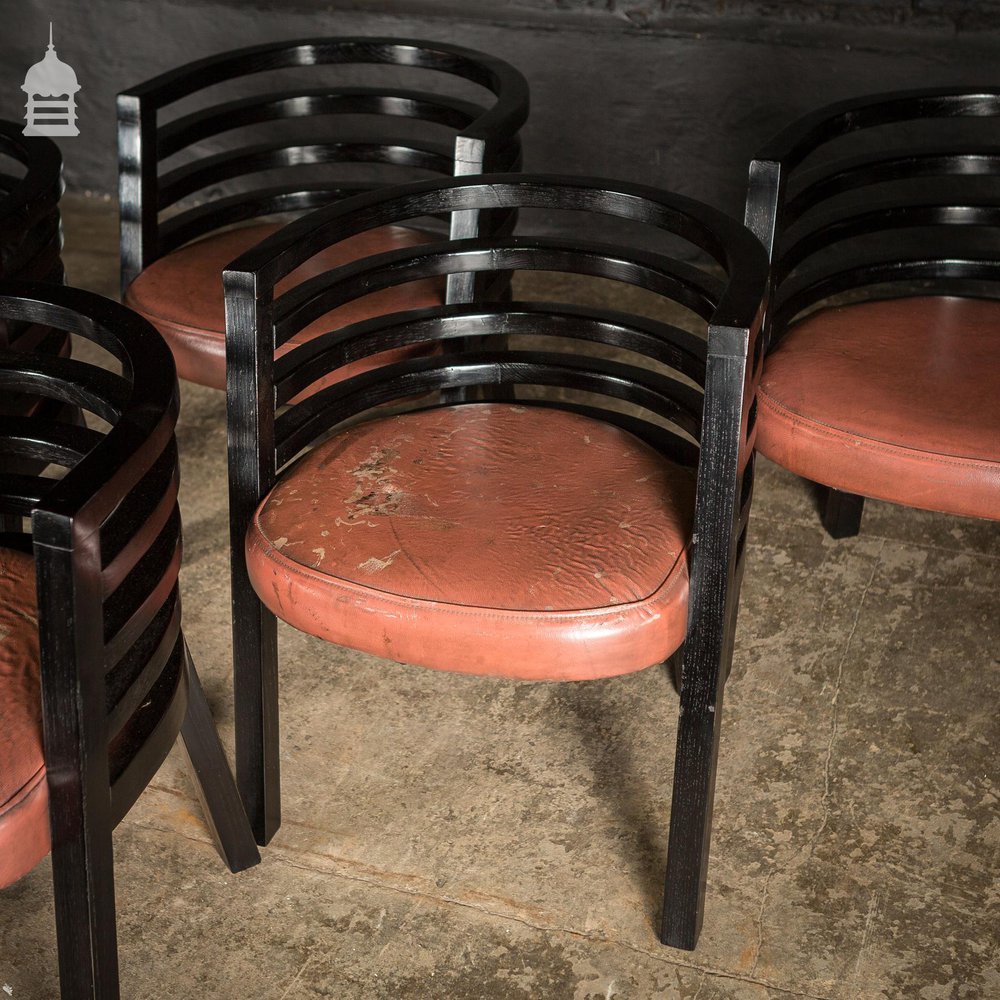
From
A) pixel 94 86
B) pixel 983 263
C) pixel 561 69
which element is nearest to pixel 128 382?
pixel 983 263

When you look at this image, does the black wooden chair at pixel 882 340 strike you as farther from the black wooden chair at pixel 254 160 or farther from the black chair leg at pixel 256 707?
the black chair leg at pixel 256 707

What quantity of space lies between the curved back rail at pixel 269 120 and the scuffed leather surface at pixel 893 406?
25.0 inches

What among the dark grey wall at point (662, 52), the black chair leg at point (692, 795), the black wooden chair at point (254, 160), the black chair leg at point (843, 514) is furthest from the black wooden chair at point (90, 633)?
the dark grey wall at point (662, 52)

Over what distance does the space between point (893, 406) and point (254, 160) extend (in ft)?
4.23

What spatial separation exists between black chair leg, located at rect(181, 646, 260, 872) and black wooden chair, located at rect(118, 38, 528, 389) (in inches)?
→ 25.8

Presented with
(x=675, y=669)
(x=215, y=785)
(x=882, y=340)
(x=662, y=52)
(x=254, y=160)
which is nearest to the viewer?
(x=215, y=785)

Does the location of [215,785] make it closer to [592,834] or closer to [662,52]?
[592,834]

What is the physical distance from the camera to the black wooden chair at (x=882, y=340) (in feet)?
5.46

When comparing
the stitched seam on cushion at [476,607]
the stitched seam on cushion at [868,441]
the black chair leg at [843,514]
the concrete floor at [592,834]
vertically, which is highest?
the stitched seam on cushion at [868,441]

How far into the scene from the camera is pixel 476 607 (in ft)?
4.56

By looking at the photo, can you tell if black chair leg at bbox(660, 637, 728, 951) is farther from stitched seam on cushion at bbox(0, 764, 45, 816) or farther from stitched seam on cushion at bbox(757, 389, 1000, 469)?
stitched seam on cushion at bbox(0, 764, 45, 816)

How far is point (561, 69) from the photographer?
12.7ft
